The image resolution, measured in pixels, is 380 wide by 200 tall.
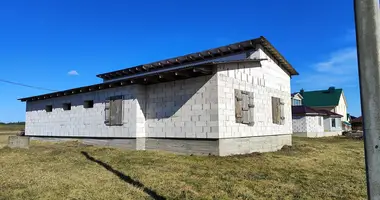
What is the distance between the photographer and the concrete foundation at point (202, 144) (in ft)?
34.2

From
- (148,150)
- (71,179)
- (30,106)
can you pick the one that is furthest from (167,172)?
(30,106)

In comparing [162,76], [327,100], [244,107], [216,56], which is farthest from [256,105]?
[327,100]

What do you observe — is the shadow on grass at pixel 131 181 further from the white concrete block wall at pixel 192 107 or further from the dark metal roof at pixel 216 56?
the dark metal roof at pixel 216 56

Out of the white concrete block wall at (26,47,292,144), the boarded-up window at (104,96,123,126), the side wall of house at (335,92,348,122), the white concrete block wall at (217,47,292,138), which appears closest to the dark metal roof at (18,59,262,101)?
the white concrete block wall at (26,47,292,144)

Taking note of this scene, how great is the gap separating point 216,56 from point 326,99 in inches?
1254

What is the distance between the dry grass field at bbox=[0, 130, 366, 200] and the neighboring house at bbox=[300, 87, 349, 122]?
1279 inches

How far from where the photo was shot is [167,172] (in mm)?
7789

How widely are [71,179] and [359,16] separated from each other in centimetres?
702

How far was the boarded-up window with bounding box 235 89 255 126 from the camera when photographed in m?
11.3

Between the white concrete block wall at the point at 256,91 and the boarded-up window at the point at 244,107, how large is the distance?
21 cm

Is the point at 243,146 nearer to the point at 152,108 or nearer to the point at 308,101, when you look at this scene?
the point at 152,108

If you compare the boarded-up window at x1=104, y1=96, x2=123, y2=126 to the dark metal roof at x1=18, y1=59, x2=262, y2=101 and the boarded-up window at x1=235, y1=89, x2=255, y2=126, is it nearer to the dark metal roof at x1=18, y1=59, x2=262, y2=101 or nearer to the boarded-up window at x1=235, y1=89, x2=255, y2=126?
the dark metal roof at x1=18, y1=59, x2=262, y2=101

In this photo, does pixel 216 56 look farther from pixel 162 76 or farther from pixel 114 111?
pixel 114 111

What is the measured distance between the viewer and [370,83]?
198cm
